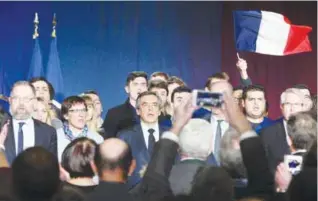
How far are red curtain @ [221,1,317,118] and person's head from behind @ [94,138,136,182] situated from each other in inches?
229

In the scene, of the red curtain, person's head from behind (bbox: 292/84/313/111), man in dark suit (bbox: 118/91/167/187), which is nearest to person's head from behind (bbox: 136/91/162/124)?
man in dark suit (bbox: 118/91/167/187)

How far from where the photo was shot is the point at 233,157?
12.0 feet

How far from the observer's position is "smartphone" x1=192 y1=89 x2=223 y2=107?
3129 millimetres

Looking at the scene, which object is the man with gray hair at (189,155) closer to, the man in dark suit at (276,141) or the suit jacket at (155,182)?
the suit jacket at (155,182)

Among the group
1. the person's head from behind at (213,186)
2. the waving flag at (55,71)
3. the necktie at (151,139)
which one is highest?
the waving flag at (55,71)

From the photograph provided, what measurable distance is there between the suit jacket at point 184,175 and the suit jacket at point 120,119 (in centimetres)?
248

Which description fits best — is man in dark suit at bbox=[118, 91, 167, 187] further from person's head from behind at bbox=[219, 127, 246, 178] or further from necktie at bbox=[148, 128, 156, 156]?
person's head from behind at bbox=[219, 127, 246, 178]

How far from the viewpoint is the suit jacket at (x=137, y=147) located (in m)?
5.08

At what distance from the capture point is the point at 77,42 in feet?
27.5

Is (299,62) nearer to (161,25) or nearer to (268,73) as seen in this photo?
(268,73)

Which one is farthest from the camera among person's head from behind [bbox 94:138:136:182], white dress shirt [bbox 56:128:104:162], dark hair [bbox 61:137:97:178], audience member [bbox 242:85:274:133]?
audience member [bbox 242:85:274:133]

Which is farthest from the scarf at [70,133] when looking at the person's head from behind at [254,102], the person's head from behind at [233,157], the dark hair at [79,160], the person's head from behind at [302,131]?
the person's head from behind at [302,131]

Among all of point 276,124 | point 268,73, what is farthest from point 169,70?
point 276,124

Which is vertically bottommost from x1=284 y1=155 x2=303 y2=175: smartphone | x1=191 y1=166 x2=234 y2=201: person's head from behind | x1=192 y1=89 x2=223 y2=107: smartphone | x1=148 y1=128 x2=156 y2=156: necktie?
x1=191 y1=166 x2=234 y2=201: person's head from behind
